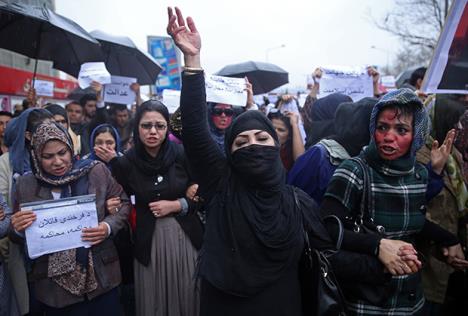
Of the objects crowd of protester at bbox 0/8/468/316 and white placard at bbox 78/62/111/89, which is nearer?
crowd of protester at bbox 0/8/468/316

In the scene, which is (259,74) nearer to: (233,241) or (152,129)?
(152,129)

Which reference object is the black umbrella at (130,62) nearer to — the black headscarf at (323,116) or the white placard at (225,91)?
the white placard at (225,91)

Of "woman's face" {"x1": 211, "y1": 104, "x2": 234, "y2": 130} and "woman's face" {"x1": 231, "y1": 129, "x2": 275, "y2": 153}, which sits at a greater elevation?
"woman's face" {"x1": 211, "y1": 104, "x2": 234, "y2": 130}

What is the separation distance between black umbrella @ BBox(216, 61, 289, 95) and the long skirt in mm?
4050

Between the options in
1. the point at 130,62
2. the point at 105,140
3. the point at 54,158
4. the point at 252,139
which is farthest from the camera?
the point at 130,62

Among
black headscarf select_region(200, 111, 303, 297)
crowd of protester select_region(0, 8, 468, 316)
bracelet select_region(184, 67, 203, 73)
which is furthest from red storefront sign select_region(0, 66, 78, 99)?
A: black headscarf select_region(200, 111, 303, 297)

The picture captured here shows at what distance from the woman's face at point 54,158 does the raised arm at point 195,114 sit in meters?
1.01

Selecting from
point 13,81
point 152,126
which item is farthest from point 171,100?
point 13,81

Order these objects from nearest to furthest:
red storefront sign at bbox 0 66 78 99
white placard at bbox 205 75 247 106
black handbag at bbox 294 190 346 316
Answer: black handbag at bbox 294 190 346 316, white placard at bbox 205 75 247 106, red storefront sign at bbox 0 66 78 99

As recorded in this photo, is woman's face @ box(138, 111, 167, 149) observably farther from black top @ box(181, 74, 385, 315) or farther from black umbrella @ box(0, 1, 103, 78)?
black umbrella @ box(0, 1, 103, 78)

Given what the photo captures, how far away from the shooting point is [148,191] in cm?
267

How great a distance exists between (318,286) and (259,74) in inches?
213

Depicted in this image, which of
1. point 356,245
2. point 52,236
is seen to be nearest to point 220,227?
point 356,245

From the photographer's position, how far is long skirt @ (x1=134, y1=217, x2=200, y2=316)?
8.67ft
